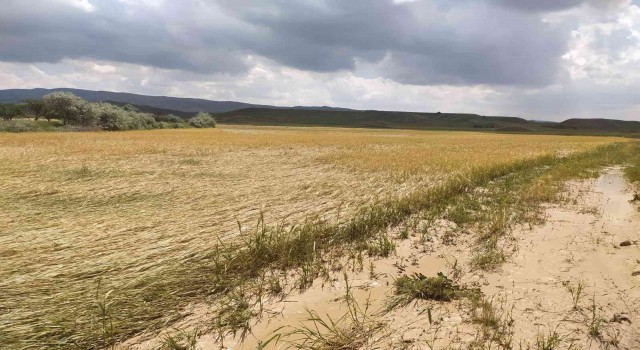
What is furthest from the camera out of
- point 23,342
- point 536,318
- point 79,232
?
point 79,232

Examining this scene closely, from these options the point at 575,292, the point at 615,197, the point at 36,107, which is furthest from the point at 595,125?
the point at 575,292

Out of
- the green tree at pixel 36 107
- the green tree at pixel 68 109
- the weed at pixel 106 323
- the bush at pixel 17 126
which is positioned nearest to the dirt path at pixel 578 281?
the weed at pixel 106 323

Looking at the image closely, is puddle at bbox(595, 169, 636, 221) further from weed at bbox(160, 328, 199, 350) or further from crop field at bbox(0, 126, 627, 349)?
weed at bbox(160, 328, 199, 350)

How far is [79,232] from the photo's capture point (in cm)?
779

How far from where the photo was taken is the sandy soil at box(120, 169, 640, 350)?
4.36 meters

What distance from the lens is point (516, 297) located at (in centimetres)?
533

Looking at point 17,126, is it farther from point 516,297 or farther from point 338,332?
point 516,297

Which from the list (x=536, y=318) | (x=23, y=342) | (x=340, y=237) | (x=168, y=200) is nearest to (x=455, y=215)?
(x=340, y=237)

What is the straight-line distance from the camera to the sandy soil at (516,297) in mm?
Result: 4363

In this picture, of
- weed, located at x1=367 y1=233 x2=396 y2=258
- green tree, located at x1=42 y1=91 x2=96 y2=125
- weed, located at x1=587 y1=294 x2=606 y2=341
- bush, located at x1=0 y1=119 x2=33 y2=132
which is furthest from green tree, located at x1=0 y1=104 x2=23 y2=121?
weed, located at x1=587 y1=294 x2=606 y2=341

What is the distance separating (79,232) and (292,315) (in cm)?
548

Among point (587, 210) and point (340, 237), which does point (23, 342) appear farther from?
point (587, 210)

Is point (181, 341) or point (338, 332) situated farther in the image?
point (338, 332)

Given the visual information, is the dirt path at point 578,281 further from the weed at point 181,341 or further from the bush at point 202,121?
the bush at point 202,121
